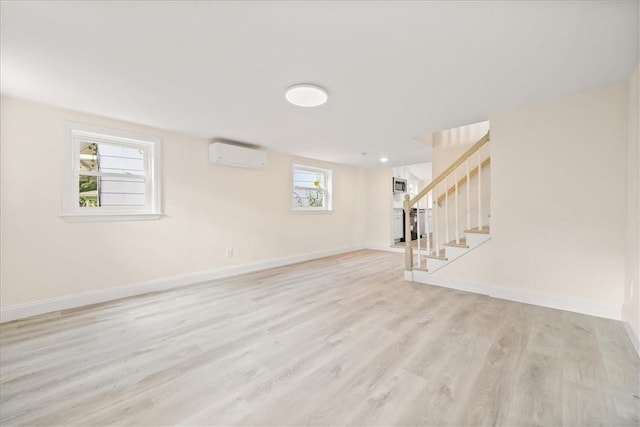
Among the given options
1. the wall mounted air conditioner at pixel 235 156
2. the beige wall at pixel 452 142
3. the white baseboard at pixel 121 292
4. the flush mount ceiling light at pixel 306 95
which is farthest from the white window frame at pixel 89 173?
the beige wall at pixel 452 142

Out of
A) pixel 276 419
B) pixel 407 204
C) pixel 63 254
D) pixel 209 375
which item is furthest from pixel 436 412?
pixel 63 254

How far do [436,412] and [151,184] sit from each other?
3724 millimetres

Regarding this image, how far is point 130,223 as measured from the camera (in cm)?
313

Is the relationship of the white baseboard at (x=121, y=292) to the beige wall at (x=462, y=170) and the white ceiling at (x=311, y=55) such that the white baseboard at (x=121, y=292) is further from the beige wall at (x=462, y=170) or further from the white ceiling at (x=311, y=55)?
the beige wall at (x=462, y=170)

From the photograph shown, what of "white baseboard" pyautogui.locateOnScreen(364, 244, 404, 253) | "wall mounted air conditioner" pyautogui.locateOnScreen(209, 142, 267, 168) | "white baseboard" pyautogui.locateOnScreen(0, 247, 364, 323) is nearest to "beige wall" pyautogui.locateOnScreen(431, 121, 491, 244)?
"white baseboard" pyautogui.locateOnScreen(364, 244, 404, 253)

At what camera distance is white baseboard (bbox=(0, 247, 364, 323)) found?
8.16ft

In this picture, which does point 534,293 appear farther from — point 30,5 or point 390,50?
point 30,5

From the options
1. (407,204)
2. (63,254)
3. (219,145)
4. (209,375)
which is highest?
(219,145)

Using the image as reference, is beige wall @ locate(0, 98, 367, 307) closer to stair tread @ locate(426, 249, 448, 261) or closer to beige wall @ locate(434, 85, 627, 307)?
stair tread @ locate(426, 249, 448, 261)

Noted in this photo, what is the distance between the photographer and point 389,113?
288 centimetres

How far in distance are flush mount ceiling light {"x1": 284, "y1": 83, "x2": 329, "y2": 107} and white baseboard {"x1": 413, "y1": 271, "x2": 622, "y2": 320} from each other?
Result: 2.66 m

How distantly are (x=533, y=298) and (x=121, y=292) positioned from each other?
4606 millimetres

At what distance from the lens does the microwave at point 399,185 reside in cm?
681

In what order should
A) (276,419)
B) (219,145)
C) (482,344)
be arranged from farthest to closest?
(219,145) → (482,344) → (276,419)
